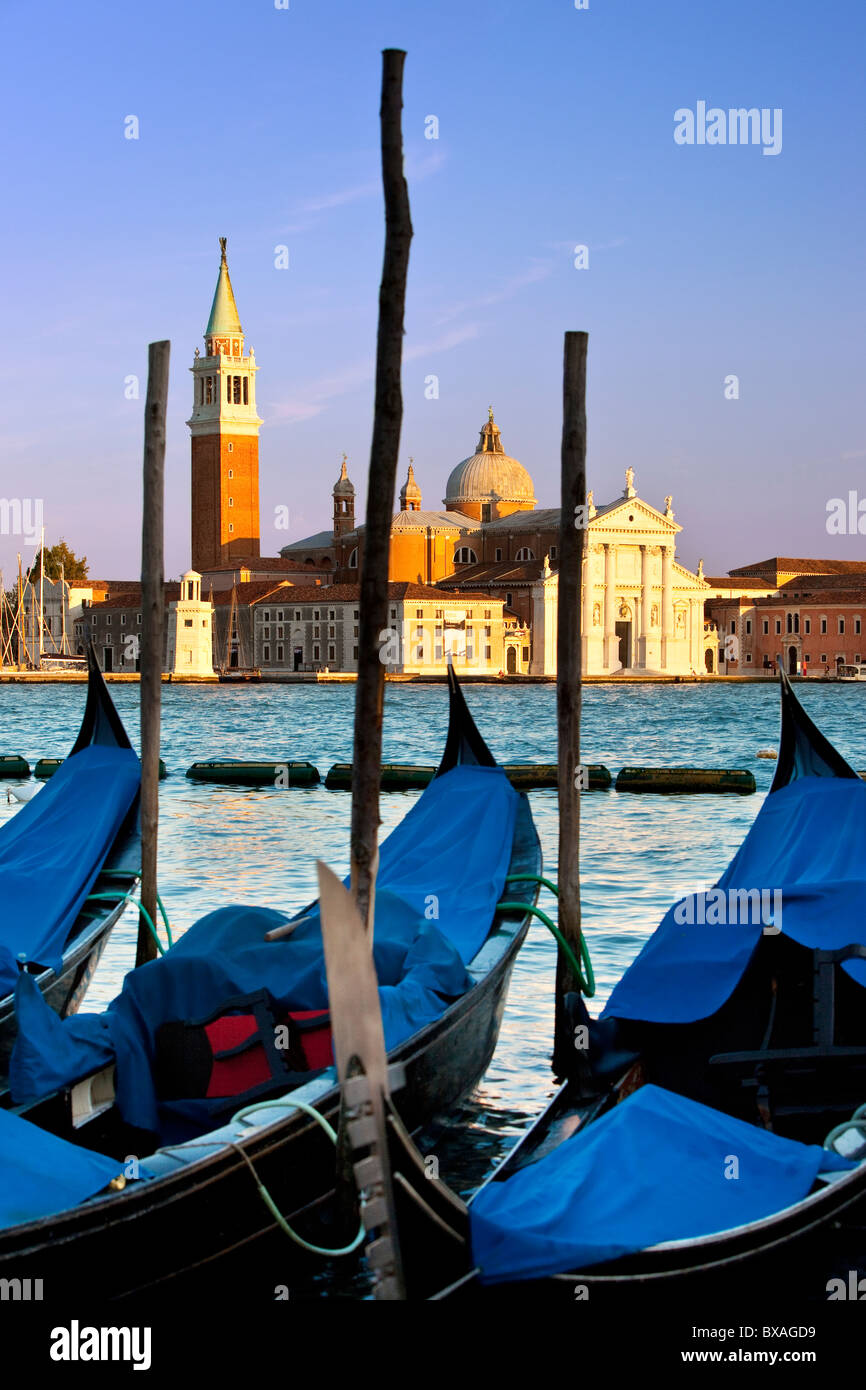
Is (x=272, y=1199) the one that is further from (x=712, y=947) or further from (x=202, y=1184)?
(x=712, y=947)

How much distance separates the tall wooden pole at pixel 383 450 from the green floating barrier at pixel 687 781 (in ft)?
38.6

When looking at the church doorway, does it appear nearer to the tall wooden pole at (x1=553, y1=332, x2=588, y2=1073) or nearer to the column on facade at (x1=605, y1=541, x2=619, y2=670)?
the column on facade at (x1=605, y1=541, x2=619, y2=670)

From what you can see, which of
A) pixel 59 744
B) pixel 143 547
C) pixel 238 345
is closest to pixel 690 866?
pixel 143 547

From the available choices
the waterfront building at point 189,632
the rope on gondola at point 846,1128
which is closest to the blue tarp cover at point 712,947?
the rope on gondola at point 846,1128

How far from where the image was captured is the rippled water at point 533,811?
17.8ft

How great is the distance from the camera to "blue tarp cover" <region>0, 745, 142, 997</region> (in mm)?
4680

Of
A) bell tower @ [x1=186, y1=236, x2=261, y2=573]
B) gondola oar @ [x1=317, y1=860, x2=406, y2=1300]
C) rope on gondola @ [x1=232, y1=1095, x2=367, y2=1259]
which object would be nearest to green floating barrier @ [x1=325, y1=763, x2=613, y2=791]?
rope on gondola @ [x1=232, y1=1095, x2=367, y2=1259]

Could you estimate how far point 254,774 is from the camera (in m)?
15.8

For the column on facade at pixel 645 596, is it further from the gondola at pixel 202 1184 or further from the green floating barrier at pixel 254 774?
the gondola at pixel 202 1184


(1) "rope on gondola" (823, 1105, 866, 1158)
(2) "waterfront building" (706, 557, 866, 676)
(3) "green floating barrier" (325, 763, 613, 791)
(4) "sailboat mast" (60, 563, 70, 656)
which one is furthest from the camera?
(4) "sailboat mast" (60, 563, 70, 656)

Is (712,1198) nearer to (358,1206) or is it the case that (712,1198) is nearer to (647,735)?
(358,1206)

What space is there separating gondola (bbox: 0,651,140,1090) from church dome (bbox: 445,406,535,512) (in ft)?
164

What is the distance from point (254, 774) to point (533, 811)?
3.64 metres
